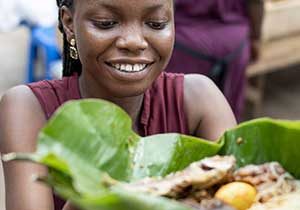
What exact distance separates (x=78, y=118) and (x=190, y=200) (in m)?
0.16

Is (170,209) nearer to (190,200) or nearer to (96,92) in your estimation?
(190,200)

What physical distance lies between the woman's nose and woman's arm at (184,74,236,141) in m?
0.31

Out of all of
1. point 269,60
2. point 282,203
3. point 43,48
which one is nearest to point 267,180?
point 282,203

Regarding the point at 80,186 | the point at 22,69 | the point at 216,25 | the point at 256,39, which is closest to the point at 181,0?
the point at 216,25

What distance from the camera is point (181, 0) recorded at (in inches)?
109

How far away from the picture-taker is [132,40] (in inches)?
41.1

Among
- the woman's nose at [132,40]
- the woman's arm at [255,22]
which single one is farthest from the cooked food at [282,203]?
the woman's arm at [255,22]

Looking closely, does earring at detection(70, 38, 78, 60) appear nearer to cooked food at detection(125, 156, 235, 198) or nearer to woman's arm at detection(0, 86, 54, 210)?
woman's arm at detection(0, 86, 54, 210)

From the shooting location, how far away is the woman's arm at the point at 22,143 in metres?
1.12

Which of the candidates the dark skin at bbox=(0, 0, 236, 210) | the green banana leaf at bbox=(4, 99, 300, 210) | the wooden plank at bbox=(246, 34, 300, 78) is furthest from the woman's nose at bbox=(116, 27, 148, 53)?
the wooden plank at bbox=(246, 34, 300, 78)

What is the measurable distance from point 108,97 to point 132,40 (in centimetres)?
20

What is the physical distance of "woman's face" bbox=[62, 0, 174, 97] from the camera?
3.44ft

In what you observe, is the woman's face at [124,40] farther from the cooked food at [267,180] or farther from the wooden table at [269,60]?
the wooden table at [269,60]

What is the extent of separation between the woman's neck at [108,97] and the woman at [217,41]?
1541 millimetres
